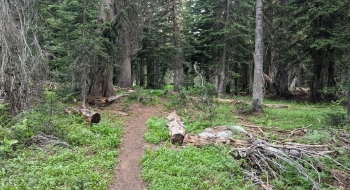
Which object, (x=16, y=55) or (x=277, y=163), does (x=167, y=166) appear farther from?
(x=16, y=55)

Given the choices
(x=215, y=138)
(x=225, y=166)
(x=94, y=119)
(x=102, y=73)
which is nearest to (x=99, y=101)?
(x=102, y=73)

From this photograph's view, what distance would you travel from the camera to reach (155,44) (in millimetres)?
21297

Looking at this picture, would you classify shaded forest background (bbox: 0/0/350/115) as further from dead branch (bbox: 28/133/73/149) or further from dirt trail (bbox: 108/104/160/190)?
dirt trail (bbox: 108/104/160/190)

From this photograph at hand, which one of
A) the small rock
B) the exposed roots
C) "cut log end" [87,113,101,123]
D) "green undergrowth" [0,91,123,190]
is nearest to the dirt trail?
"green undergrowth" [0,91,123,190]

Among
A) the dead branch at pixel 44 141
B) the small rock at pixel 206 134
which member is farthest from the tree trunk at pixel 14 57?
the small rock at pixel 206 134

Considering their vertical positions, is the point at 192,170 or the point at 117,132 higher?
→ the point at 117,132

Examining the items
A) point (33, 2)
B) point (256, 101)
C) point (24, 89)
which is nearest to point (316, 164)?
point (256, 101)

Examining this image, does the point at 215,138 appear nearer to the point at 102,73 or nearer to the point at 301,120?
the point at 301,120

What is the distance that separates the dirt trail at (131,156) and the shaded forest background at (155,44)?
263 centimetres

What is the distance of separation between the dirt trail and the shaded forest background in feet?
8.64

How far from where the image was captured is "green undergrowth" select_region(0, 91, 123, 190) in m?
4.55

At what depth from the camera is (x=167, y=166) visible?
5.60 meters

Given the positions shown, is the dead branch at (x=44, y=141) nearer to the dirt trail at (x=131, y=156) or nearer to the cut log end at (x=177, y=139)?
the dirt trail at (x=131, y=156)

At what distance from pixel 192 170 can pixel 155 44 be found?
1733 centimetres
